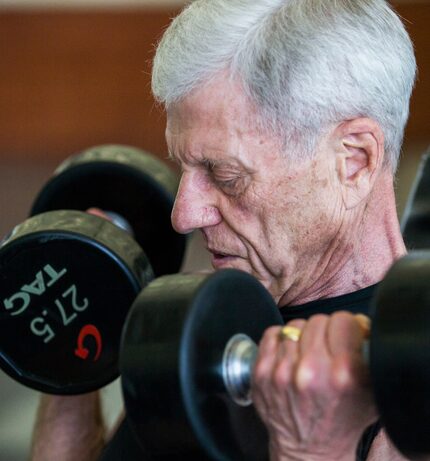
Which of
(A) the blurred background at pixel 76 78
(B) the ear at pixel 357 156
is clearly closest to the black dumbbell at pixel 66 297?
(B) the ear at pixel 357 156

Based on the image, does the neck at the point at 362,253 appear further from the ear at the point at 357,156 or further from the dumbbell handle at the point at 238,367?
the dumbbell handle at the point at 238,367

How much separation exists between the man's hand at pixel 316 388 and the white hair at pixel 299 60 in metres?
0.32

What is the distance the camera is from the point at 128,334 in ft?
3.25

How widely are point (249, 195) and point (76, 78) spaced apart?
377 centimetres

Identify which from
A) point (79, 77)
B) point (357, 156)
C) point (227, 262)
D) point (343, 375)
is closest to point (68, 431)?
point (227, 262)

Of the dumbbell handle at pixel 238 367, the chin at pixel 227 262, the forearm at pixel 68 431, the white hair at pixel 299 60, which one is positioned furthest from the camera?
the forearm at pixel 68 431

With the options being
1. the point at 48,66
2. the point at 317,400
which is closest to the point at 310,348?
the point at 317,400

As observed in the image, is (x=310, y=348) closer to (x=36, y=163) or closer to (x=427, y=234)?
(x=427, y=234)

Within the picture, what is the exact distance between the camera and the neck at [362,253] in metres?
1.30

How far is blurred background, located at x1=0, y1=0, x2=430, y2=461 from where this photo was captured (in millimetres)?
4789

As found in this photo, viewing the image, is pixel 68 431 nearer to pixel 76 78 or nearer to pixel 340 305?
pixel 340 305

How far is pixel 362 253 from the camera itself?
131 centimetres

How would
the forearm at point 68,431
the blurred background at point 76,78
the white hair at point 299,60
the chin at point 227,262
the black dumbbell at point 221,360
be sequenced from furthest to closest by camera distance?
the blurred background at point 76,78 < the forearm at point 68,431 < the chin at point 227,262 < the white hair at point 299,60 < the black dumbbell at point 221,360

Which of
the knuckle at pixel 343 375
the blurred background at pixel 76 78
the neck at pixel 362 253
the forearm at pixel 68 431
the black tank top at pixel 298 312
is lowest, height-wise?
the blurred background at pixel 76 78
